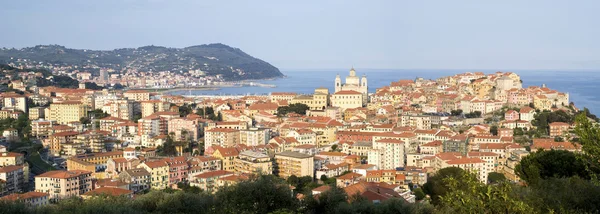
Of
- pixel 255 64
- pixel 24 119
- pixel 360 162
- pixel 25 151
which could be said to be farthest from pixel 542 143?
pixel 255 64

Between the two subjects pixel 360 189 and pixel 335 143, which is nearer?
pixel 360 189

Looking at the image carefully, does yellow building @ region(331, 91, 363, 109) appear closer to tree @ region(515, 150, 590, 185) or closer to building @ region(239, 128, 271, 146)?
building @ region(239, 128, 271, 146)

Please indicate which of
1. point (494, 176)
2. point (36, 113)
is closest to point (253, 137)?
point (494, 176)

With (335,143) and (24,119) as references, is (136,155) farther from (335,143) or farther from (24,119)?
(24,119)

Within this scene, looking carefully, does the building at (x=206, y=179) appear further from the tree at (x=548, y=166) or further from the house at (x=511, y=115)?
the house at (x=511, y=115)

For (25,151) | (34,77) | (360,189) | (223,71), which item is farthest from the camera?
(223,71)
